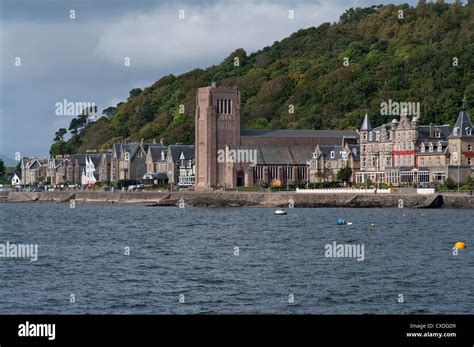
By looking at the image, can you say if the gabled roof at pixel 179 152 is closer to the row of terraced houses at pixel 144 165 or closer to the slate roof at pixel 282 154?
the row of terraced houses at pixel 144 165

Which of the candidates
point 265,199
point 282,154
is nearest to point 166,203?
point 265,199

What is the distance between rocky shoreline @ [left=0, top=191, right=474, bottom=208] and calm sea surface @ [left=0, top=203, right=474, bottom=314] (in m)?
26.6

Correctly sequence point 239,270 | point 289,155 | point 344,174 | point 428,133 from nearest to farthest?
point 239,270 < point 428,133 < point 344,174 < point 289,155

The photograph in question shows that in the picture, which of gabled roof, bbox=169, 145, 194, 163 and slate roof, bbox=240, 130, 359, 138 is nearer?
slate roof, bbox=240, 130, 359, 138

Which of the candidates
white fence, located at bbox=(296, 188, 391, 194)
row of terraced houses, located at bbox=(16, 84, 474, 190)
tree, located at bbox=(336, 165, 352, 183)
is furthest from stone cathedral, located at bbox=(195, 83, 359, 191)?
white fence, located at bbox=(296, 188, 391, 194)

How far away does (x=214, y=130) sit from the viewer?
160125mm

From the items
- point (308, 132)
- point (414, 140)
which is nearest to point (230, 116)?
point (308, 132)

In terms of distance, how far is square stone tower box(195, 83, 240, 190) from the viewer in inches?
6225

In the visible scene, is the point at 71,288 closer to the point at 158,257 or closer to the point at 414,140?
the point at 158,257

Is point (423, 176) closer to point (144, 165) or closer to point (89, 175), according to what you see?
point (144, 165)

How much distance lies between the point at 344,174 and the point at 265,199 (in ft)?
50.0

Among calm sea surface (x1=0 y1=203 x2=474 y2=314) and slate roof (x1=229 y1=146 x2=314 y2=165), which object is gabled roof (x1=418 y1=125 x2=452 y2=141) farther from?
calm sea surface (x1=0 y1=203 x2=474 y2=314)

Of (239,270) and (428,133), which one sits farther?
(428,133)
